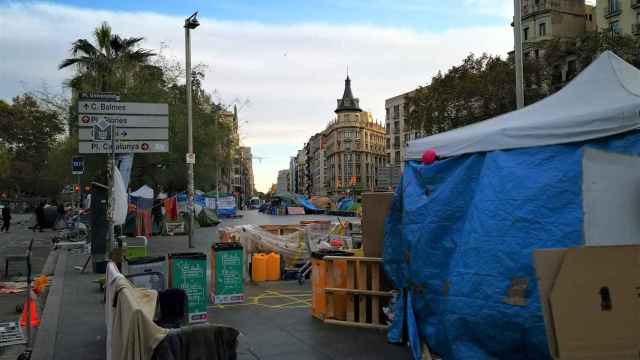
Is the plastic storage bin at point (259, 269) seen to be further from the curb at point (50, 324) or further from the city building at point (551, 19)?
the city building at point (551, 19)

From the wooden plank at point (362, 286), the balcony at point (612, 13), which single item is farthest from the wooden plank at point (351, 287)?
→ the balcony at point (612, 13)

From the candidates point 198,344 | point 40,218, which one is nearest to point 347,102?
point 40,218

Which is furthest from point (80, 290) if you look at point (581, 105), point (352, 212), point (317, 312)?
point (352, 212)

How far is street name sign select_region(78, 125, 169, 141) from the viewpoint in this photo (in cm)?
1048

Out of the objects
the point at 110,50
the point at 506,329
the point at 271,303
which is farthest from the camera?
the point at 110,50

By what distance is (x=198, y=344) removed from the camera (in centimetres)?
350

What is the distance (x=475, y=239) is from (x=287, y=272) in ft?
23.7

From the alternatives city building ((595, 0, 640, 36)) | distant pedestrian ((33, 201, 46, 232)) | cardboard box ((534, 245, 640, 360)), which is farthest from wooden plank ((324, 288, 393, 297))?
city building ((595, 0, 640, 36))

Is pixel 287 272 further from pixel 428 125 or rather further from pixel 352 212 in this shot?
pixel 352 212

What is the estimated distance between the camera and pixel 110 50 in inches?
1027

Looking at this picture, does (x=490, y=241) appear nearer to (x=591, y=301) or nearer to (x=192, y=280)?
(x=591, y=301)

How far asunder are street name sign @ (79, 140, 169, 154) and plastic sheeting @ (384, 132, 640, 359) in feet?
23.0

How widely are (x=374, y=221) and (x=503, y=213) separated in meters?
2.86

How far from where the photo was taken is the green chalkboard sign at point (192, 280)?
7.62m
